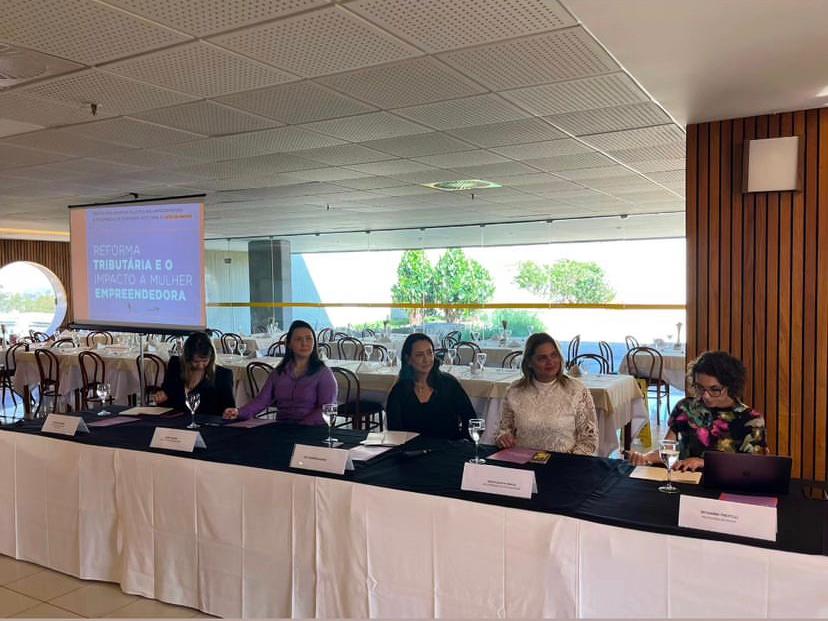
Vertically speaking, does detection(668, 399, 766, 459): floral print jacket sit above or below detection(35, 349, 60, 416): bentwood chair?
above

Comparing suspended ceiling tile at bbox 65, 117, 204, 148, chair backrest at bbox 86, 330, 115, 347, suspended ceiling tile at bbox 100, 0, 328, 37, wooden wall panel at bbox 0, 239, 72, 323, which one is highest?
suspended ceiling tile at bbox 65, 117, 204, 148

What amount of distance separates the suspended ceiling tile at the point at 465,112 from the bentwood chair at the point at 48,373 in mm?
5805

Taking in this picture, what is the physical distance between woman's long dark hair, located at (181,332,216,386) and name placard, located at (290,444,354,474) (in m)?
1.70

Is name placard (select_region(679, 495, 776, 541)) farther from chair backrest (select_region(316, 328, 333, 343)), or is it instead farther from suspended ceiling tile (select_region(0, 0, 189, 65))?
chair backrest (select_region(316, 328, 333, 343))

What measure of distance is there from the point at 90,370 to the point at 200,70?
6009 millimetres

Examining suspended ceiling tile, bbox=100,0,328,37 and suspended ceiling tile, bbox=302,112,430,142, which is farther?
suspended ceiling tile, bbox=302,112,430,142

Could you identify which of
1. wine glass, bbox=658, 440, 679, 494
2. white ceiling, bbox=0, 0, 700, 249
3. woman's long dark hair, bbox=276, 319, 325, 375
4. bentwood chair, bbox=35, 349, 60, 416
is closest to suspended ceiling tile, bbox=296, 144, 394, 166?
white ceiling, bbox=0, 0, 700, 249

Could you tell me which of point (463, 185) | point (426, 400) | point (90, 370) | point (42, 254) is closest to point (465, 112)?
point (426, 400)

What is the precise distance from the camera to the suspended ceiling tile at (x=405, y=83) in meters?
3.25

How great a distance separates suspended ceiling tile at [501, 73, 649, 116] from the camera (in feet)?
11.5

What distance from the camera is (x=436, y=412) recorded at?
3.79 metres

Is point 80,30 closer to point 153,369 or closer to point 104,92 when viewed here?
point 104,92

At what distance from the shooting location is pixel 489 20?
104 inches

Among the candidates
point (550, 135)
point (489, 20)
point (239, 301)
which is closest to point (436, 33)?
point (489, 20)
